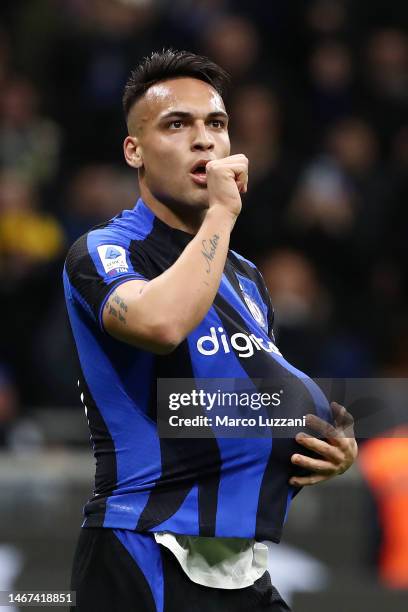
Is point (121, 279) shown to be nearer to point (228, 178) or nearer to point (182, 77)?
point (228, 178)

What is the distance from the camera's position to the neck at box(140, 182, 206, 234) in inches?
129

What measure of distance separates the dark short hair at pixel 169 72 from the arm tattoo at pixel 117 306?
2.46 feet

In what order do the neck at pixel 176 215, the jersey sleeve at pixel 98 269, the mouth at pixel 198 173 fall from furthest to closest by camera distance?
the neck at pixel 176 215 < the mouth at pixel 198 173 < the jersey sleeve at pixel 98 269

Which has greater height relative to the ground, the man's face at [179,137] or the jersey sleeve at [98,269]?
the man's face at [179,137]

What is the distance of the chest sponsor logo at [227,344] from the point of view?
3.05m

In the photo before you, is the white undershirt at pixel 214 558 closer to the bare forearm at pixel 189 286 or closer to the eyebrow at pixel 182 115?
the bare forearm at pixel 189 286

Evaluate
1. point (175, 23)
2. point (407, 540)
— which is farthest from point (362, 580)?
point (175, 23)

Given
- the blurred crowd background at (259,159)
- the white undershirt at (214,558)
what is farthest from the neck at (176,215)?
the blurred crowd background at (259,159)

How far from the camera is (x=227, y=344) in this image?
308 centimetres

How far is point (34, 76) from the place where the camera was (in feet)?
32.8

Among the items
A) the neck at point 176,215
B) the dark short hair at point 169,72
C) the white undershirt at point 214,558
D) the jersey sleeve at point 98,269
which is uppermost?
the dark short hair at point 169,72

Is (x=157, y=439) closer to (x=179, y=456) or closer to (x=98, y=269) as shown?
(x=179, y=456)

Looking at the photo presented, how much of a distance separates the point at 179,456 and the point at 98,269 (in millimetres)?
517

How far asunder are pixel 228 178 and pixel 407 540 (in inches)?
155
